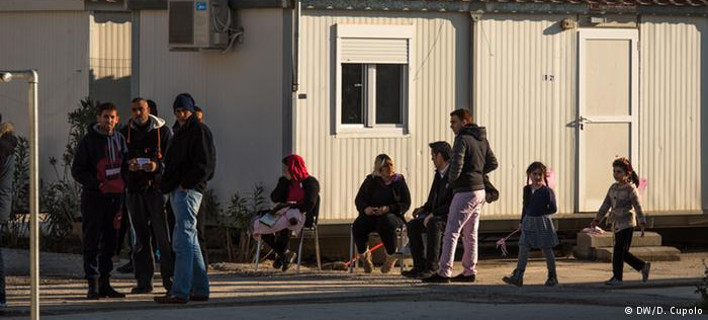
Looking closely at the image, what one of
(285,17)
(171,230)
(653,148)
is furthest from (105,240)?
(653,148)

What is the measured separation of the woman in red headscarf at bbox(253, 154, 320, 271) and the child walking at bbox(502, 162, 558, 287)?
90.6 inches

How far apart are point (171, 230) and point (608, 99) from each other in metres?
6.29

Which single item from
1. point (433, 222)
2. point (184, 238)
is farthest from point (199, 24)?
point (184, 238)

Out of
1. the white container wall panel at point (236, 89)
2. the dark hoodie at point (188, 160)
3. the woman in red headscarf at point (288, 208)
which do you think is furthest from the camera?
the white container wall panel at point (236, 89)

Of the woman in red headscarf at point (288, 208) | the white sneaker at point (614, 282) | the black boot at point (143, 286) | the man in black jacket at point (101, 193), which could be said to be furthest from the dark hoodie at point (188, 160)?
the white sneaker at point (614, 282)

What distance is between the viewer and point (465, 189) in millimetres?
15172

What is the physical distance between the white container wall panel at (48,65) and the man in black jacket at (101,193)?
8513 mm

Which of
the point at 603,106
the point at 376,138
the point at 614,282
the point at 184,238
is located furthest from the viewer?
the point at 603,106

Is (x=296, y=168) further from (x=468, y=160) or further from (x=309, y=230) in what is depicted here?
(x=468, y=160)

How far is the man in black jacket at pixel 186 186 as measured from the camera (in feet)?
42.6

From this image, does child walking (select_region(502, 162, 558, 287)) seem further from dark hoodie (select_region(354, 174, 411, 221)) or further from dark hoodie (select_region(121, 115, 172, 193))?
dark hoodie (select_region(121, 115, 172, 193))

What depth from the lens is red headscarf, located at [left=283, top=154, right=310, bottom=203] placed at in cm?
1606

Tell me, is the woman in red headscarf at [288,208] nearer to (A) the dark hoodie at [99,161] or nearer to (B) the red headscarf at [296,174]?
(B) the red headscarf at [296,174]

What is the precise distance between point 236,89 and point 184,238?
4.60m
